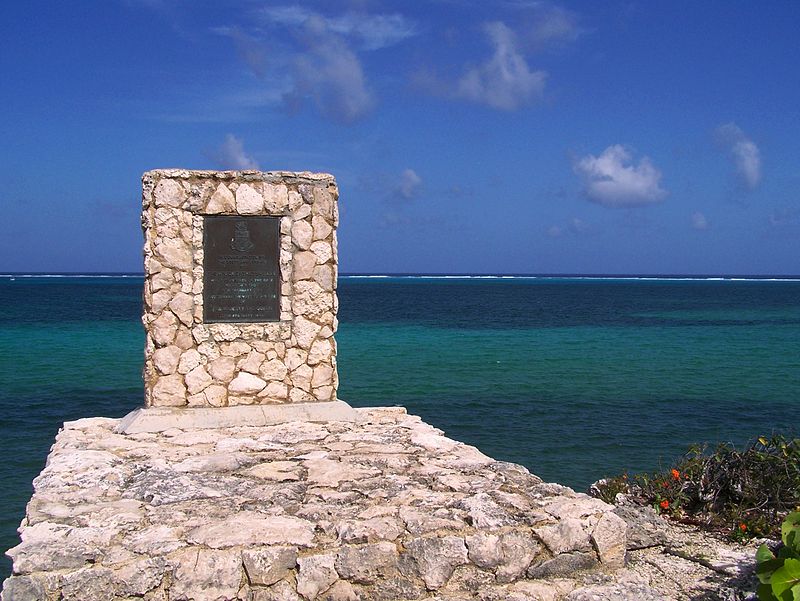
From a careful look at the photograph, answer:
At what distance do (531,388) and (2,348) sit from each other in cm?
1861

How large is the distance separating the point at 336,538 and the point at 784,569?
2.39 metres

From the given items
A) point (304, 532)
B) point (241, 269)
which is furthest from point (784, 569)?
point (241, 269)

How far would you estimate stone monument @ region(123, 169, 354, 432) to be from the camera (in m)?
7.79

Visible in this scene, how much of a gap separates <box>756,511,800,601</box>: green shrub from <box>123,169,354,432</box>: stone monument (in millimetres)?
4894

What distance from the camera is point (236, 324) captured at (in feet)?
26.3

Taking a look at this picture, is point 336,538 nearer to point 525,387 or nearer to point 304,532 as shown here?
point 304,532

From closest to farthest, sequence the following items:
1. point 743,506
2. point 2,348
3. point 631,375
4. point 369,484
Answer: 1. point 369,484
2. point 743,506
3. point 631,375
4. point 2,348

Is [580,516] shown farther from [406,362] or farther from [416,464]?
[406,362]

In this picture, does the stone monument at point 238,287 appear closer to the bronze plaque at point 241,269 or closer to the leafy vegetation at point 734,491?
the bronze plaque at point 241,269

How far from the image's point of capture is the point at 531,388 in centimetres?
1742

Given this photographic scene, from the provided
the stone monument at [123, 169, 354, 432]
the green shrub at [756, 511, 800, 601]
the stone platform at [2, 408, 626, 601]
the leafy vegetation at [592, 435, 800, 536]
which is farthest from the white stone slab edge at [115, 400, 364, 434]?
the green shrub at [756, 511, 800, 601]

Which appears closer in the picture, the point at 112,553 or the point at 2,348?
the point at 112,553

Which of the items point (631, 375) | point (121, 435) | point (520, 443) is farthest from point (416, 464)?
point (631, 375)

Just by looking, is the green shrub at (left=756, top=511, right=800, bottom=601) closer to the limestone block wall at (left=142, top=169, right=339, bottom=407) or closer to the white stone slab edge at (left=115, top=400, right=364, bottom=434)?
the white stone slab edge at (left=115, top=400, right=364, bottom=434)
